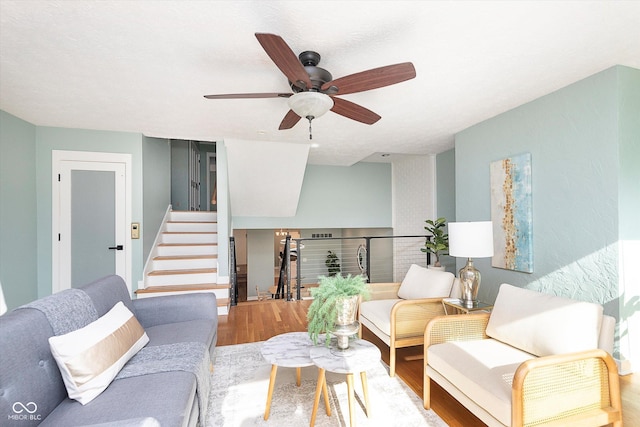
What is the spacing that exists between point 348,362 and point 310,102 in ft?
5.38

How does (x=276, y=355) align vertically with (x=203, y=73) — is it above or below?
below

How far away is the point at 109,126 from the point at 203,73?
2.23m

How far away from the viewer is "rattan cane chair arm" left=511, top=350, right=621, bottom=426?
141 cm

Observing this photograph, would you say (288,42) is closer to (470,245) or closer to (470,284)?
(470,245)

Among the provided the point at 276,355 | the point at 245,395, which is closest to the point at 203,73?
the point at 276,355

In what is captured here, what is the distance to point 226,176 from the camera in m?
4.80

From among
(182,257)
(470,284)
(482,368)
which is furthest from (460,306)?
(182,257)

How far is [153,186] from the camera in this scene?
4770 mm

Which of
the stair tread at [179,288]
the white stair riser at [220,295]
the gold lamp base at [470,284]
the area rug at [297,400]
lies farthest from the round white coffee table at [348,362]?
the stair tread at [179,288]

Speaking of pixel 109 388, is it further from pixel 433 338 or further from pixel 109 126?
pixel 109 126

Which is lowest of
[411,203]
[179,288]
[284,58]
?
[179,288]

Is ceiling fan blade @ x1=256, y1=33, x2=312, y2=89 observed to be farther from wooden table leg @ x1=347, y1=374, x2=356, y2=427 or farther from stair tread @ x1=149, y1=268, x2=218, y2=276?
stair tread @ x1=149, y1=268, x2=218, y2=276

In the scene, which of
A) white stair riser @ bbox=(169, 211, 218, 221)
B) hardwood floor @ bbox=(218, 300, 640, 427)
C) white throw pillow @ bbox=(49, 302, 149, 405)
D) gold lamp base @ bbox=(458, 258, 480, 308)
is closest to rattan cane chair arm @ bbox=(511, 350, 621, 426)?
hardwood floor @ bbox=(218, 300, 640, 427)

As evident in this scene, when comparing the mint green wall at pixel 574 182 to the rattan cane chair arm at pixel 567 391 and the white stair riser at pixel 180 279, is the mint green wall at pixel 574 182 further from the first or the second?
the white stair riser at pixel 180 279
